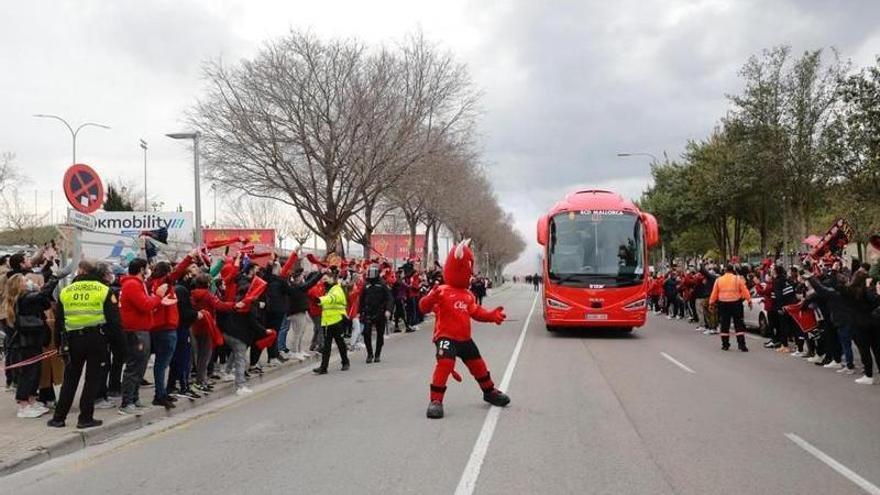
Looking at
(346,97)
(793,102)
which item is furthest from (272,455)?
(793,102)

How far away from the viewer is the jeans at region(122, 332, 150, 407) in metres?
9.23

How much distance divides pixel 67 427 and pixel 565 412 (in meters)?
5.47

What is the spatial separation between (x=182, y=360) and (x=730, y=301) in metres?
11.2

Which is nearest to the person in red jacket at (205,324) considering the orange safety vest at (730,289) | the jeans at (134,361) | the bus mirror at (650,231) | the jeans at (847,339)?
the jeans at (134,361)

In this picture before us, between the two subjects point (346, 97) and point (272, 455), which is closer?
point (272, 455)

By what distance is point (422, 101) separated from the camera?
3011 centimetres

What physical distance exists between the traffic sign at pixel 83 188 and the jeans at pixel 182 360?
2.42 metres

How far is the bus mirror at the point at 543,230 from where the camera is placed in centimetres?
1966

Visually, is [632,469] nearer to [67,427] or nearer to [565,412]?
[565,412]

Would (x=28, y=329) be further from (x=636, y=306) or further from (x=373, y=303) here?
(x=636, y=306)

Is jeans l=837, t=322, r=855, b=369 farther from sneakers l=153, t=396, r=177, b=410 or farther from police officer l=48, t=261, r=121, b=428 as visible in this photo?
police officer l=48, t=261, r=121, b=428

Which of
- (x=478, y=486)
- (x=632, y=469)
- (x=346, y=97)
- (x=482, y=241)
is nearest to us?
(x=478, y=486)

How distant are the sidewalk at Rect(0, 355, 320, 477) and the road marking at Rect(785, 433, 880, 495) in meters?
7.02

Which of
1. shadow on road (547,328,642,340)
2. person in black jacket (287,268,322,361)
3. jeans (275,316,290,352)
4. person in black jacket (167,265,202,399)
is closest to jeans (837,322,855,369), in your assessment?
shadow on road (547,328,642,340)
